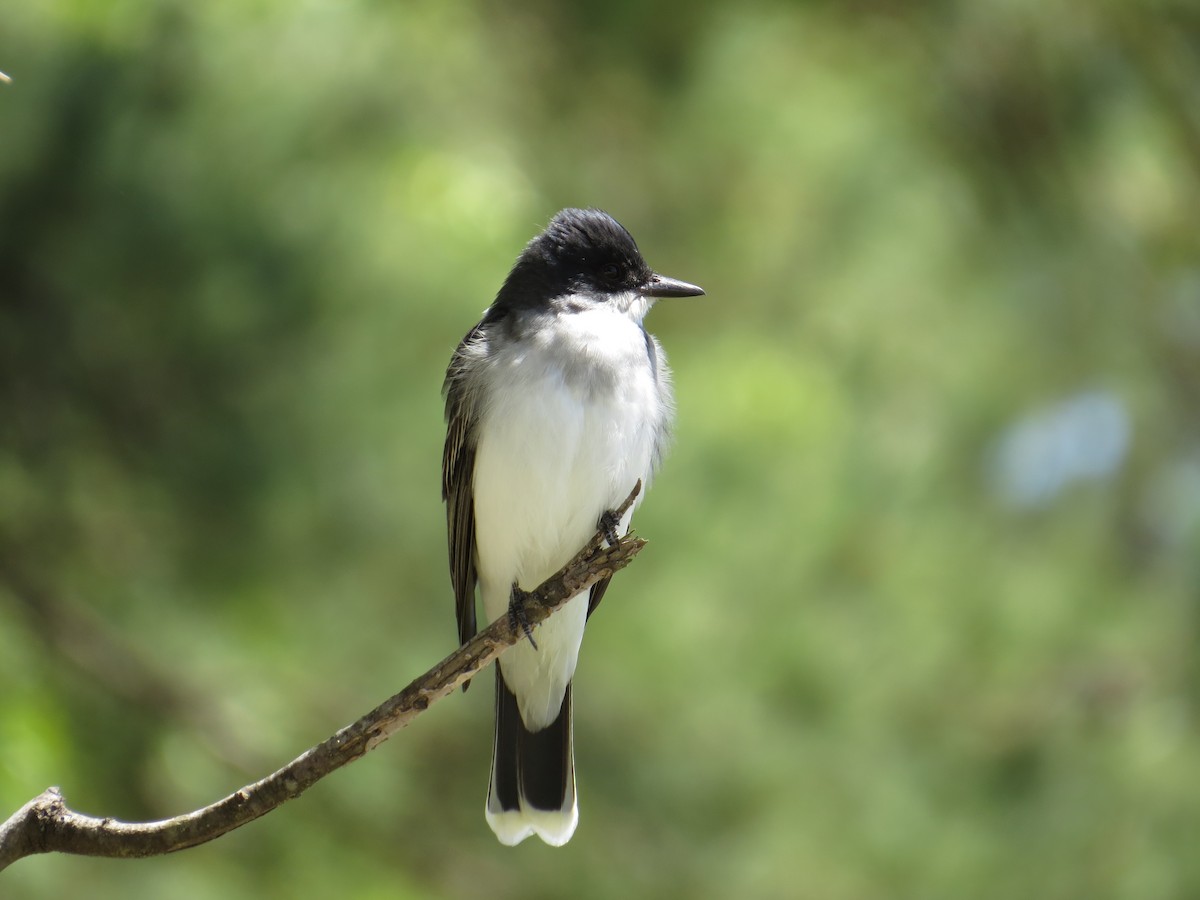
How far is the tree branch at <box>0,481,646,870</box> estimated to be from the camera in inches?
65.1

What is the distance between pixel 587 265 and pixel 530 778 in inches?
47.8

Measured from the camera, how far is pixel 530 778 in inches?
131

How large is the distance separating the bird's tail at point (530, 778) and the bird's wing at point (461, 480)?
0.24 meters

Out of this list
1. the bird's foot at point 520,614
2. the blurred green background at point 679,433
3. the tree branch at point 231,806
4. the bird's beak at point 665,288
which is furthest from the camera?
the blurred green background at point 679,433

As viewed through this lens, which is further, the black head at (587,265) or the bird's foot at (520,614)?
the black head at (587,265)

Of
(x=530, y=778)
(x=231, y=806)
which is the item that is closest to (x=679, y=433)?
(x=530, y=778)

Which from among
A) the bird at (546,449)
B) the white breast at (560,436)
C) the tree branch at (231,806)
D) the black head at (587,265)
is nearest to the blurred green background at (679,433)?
the black head at (587,265)

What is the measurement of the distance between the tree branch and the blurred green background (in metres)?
1.41

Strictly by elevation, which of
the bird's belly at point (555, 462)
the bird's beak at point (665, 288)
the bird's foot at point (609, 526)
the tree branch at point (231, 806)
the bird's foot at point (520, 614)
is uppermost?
the bird's beak at point (665, 288)

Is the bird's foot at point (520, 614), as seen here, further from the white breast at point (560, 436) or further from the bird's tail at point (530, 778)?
the bird's tail at point (530, 778)

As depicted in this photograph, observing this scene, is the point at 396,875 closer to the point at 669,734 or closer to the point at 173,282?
the point at 669,734

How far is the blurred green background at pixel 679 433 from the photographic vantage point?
3.47m

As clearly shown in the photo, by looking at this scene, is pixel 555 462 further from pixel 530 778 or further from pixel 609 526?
pixel 530 778

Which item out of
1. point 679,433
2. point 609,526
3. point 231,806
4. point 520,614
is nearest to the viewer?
point 231,806
